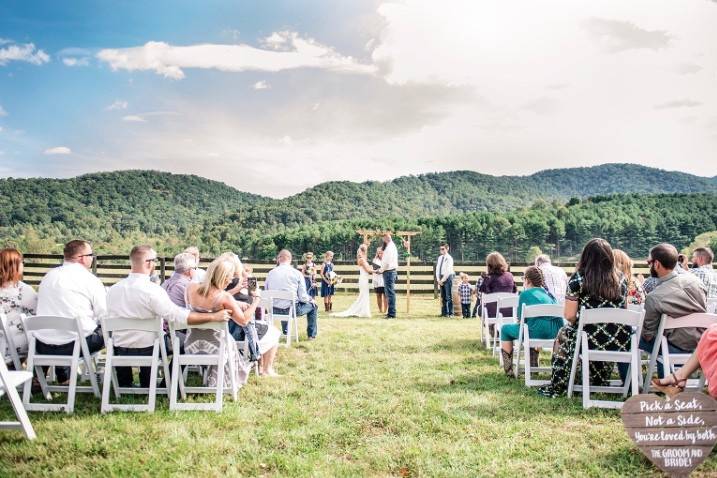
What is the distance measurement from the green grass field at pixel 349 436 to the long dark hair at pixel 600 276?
3.52 ft

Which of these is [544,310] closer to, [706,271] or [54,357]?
[706,271]

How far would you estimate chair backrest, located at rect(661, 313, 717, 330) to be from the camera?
4.47m

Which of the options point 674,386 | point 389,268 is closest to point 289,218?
point 389,268

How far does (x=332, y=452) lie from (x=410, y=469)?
614 mm

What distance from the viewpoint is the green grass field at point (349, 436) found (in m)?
3.33

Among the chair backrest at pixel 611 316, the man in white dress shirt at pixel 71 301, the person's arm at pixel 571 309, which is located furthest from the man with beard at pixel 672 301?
the man in white dress shirt at pixel 71 301

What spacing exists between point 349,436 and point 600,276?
109 inches

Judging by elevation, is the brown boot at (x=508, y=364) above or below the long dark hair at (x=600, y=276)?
below

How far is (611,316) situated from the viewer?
4.48 metres

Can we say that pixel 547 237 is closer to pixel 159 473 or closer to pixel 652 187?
pixel 652 187

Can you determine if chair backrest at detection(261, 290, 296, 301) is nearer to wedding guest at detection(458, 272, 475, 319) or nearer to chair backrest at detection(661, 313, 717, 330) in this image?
chair backrest at detection(661, 313, 717, 330)

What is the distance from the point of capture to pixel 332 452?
3.64 m

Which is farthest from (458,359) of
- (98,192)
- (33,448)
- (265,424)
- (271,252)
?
(98,192)

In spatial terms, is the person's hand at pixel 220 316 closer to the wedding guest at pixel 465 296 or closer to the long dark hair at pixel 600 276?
the long dark hair at pixel 600 276
